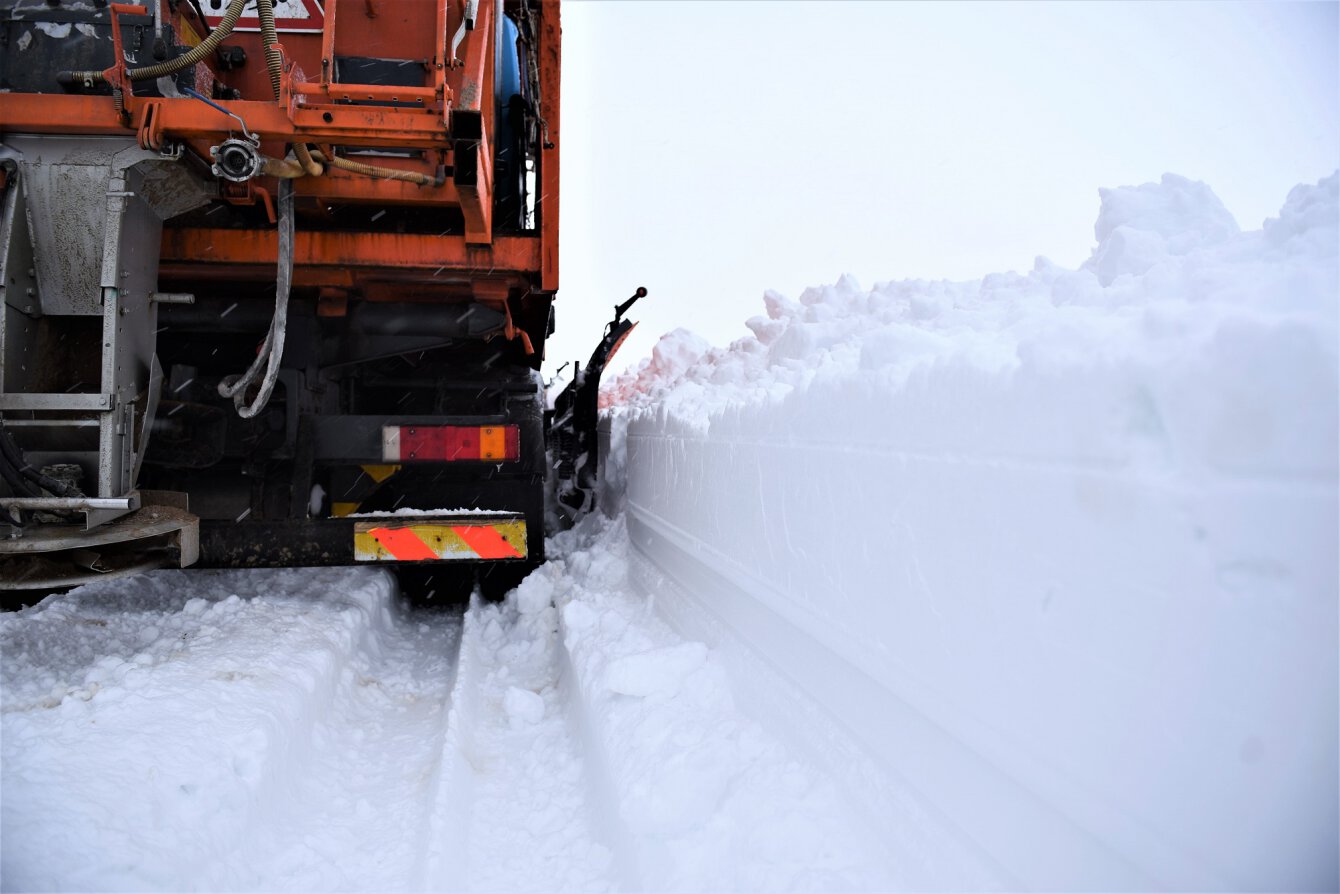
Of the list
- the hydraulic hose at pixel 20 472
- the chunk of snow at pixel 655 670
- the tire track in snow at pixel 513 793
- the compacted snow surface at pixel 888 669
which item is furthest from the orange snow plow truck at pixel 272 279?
the chunk of snow at pixel 655 670

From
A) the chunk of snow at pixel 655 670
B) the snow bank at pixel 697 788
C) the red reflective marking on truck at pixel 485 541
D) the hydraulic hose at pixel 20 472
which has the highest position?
the hydraulic hose at pixel 20 472

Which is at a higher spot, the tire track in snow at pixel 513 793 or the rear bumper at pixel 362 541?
the rear bumper at pixel 362 541

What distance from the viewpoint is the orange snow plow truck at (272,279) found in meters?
2.69

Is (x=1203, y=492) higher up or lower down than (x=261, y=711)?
higher up

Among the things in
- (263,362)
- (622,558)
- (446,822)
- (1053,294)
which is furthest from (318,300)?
(1053,294)

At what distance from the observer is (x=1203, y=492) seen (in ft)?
3.20

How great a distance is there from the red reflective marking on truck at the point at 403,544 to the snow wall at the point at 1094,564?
6.16ft

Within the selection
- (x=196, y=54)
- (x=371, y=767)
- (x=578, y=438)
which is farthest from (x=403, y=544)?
(x=578, y=438)

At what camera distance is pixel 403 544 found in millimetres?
3602

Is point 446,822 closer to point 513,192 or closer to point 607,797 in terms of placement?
point 607,797

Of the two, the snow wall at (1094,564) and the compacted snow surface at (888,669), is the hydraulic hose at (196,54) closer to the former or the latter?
the compacted snow surface at (888,669)

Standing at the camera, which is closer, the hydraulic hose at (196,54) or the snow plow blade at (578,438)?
the hydraulic hose at (196,54)

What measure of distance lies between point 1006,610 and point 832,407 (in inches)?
30.3

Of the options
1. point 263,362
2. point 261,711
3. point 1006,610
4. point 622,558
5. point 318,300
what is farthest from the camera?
point 622,558
